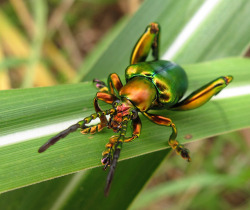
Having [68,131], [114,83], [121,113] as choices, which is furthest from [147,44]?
[68,131]

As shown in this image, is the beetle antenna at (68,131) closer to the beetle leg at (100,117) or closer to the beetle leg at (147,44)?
the beetle leg at (100,117)

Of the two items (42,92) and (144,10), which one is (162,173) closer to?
(144,10)

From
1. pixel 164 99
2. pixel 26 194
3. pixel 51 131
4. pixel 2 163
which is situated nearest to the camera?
pixel 2 163

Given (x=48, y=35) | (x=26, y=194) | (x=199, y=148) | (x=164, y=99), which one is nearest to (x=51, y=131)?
(x=26, y=194)

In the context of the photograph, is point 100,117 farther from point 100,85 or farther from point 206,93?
point 206,93

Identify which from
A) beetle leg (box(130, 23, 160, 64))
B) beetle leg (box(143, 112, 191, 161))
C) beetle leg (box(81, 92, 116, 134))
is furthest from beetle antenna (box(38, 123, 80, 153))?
beetle leg (box(130, 23, 160, 64))

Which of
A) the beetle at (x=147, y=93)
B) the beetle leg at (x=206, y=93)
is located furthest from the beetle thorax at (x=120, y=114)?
the beetle leg at (x=206, y=93)
